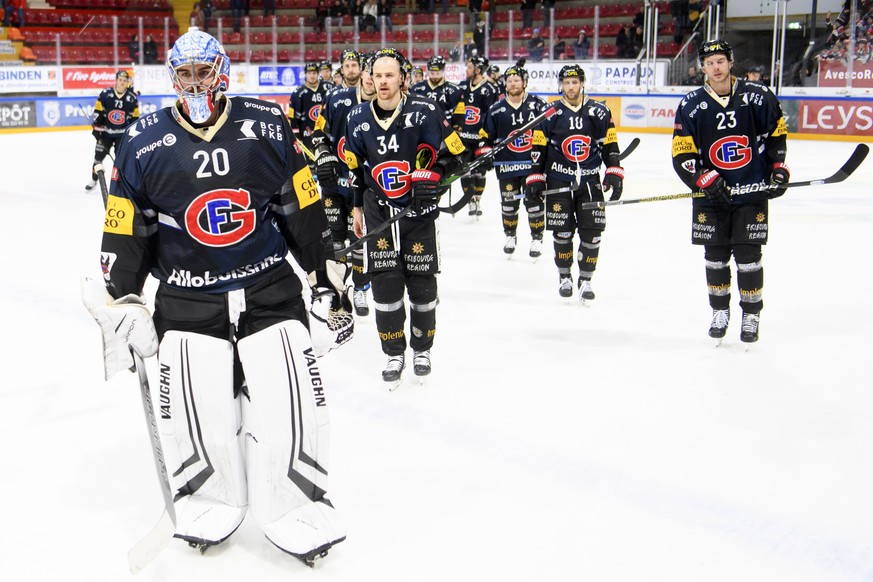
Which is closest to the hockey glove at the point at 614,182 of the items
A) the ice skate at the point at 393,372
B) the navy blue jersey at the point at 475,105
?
the ice skate at the point at 393,372

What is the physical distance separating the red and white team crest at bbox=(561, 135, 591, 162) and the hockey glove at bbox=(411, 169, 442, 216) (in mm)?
1705

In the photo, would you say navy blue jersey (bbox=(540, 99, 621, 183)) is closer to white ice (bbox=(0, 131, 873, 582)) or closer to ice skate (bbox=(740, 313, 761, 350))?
white ice (bbox=(0, 131, 873, 582))

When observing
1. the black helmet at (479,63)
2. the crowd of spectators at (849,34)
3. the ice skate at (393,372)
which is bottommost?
the ice skate at (393,372)

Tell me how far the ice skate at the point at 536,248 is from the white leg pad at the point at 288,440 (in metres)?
4.24

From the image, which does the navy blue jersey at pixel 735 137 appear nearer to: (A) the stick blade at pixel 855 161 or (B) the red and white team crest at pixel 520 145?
(A) the stick blade at pixel 855 161

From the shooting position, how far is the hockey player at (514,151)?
6.68 meters

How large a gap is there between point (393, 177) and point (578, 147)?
177cm

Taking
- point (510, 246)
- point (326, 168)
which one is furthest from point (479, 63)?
point (326, 168)

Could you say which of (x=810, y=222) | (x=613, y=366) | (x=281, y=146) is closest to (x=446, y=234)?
(x=810, y=222)

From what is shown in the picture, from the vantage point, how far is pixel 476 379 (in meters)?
4.11

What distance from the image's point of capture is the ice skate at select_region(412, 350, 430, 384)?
4.09m

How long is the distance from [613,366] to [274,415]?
2.20 metres

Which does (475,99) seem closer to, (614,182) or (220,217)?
(614,182)

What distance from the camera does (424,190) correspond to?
375 centimetres
